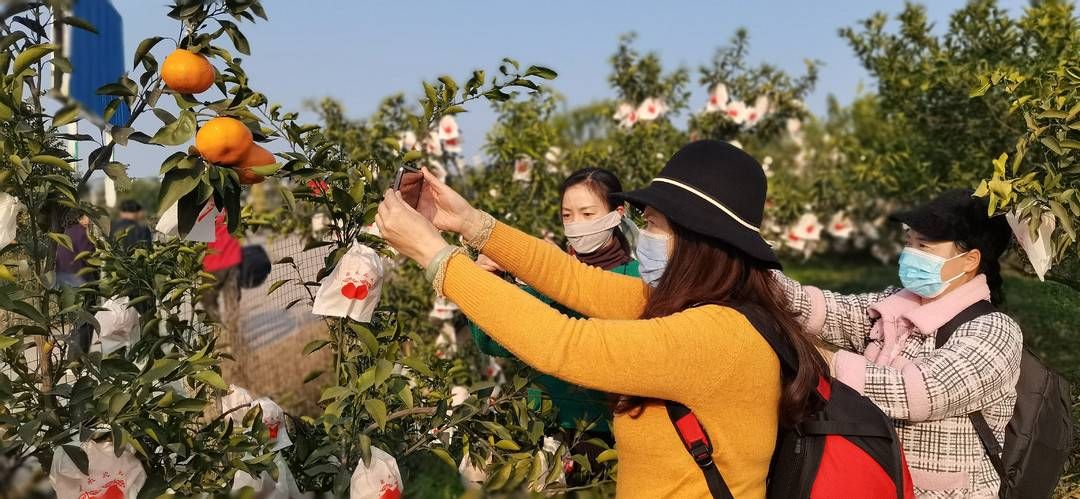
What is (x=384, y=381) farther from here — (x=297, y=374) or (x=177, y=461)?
(x=297, y=374)

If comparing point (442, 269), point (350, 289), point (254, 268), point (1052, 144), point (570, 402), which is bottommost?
point (254, 268)

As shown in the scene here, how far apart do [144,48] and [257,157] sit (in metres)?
0.25

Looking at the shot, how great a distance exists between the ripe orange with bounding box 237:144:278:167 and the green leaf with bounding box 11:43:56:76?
340 millimetres

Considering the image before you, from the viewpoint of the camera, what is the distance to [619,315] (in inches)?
76.9

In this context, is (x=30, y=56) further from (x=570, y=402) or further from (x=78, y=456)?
(x=570, y=402)

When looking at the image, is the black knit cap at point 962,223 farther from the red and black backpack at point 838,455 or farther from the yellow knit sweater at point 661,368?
the yellow knit sweater at point 661,368

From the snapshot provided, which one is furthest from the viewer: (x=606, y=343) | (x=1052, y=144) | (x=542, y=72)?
(x=1052, y=144)

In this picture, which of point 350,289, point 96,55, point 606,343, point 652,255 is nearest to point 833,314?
point 652,255

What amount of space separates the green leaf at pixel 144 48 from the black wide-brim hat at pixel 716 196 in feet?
2.78

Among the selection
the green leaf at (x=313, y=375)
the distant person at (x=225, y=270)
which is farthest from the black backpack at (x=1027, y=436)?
the distant person at (x=225, y=270)

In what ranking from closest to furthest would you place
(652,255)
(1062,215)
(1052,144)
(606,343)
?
(606,343)
(652,255)
(1062,215)
(1052,144)

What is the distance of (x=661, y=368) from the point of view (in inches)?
51.3

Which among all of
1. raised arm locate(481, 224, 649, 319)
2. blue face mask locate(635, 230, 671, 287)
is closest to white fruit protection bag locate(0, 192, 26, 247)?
raised arm locate(481, 224, 649, 319)

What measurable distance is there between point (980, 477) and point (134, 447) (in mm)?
1723
